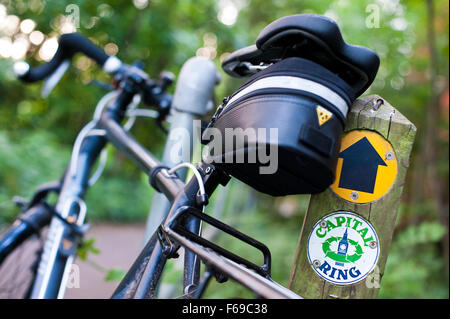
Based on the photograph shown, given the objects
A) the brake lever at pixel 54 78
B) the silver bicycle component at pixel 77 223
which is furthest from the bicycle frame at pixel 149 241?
the brake lever at pixel 54 78

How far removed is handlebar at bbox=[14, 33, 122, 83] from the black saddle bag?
4.07 ft

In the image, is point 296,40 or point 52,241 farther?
point 52,241

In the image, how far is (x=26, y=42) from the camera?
5.39m

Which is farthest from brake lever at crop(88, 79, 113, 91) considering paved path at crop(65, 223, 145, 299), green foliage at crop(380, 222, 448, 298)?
green foliage at crop(380, 222, 448, 298)

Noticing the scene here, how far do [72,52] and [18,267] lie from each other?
3.73 ft

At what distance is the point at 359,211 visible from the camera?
0.92m

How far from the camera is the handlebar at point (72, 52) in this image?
185cm

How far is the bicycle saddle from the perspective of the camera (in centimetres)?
77

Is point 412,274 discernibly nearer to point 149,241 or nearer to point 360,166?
point 360,166

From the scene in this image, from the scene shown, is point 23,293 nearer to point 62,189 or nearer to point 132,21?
point 62,189

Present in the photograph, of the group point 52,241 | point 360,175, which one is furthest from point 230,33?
point 360,175

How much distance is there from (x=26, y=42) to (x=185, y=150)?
4940mm

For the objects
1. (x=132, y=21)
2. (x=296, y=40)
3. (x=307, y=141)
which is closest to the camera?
(x=307, y=141)

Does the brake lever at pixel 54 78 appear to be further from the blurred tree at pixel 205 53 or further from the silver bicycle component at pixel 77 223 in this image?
the blurred tree at pixel 205 53
